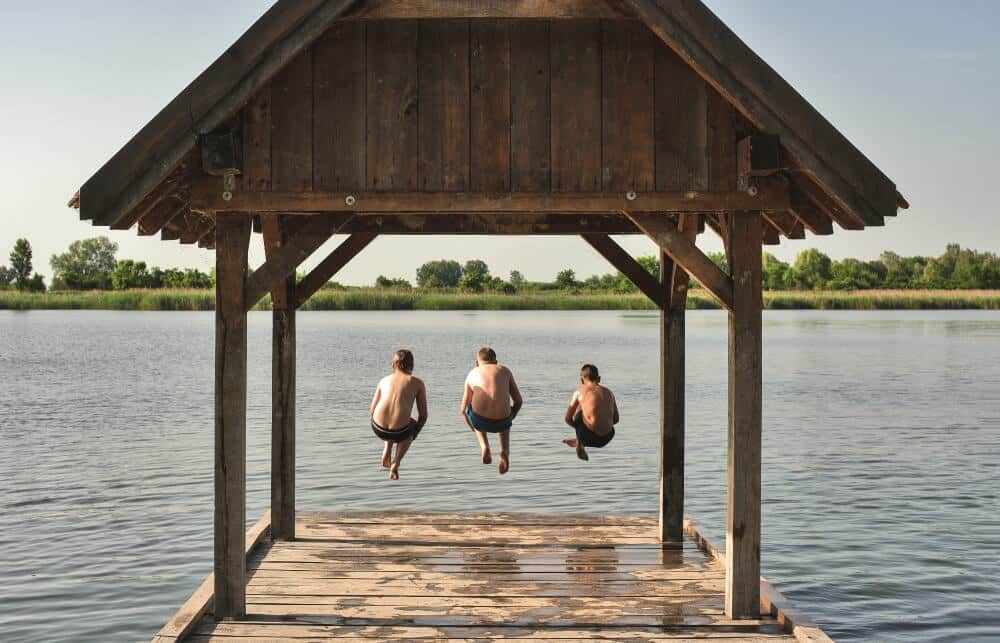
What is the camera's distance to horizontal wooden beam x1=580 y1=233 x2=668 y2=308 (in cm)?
1099

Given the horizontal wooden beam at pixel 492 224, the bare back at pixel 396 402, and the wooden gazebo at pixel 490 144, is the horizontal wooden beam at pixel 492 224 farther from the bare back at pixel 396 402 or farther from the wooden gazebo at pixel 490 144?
the wooden gazebo at pixel 490 144

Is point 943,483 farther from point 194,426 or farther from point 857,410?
point 194,426

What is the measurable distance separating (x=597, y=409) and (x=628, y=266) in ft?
4.63

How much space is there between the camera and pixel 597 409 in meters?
10.9

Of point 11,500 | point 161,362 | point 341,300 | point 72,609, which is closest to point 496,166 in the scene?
point 72,609

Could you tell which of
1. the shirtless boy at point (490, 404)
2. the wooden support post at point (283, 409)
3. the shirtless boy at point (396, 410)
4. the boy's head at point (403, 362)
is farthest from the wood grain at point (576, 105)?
the wooden support post at point (283, 409)

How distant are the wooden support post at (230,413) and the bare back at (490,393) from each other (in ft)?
9.51

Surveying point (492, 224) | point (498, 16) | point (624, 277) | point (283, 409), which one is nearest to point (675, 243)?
point (498, 16)

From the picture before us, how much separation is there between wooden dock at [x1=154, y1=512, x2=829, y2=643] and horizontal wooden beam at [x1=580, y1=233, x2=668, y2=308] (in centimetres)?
242

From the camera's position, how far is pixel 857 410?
30.9m

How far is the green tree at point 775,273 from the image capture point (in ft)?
427

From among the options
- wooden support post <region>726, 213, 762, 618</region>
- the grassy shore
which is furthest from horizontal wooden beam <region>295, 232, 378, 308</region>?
the grassy shore

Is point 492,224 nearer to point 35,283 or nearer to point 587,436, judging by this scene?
point 587,436

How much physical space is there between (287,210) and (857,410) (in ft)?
83.9
